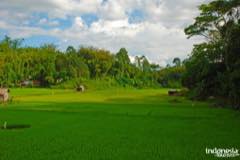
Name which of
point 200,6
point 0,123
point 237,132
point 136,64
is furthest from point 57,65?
point 237,132

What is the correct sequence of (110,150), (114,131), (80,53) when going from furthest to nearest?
(80,53) → (114,131) → (110,150)

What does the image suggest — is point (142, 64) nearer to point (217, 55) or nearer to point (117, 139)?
point (217, 55)

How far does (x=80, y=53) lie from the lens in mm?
90688

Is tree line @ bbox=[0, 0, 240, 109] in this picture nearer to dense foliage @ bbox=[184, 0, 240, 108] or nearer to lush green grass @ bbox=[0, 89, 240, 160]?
dense foliage @ bbox=[184, 0, 240, 108]

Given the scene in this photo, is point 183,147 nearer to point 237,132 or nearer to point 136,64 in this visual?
point 237,132

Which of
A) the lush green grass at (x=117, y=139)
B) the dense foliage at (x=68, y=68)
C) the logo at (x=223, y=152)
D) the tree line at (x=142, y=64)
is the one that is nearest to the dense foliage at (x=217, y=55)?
the tree line at (x=142, y=64)

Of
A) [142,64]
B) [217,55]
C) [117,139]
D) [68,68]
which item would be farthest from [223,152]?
[142,64]

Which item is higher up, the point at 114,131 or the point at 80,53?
the point at 80,53

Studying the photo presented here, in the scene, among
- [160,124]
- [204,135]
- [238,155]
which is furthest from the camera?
[160,124]

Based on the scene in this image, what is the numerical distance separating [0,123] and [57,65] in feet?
214

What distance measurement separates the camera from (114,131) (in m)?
16.3

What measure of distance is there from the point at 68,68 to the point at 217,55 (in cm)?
5007

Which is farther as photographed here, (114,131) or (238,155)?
(114,131)

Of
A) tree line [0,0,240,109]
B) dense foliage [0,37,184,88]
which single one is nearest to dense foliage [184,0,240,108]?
tree line [0,0,240,109]
